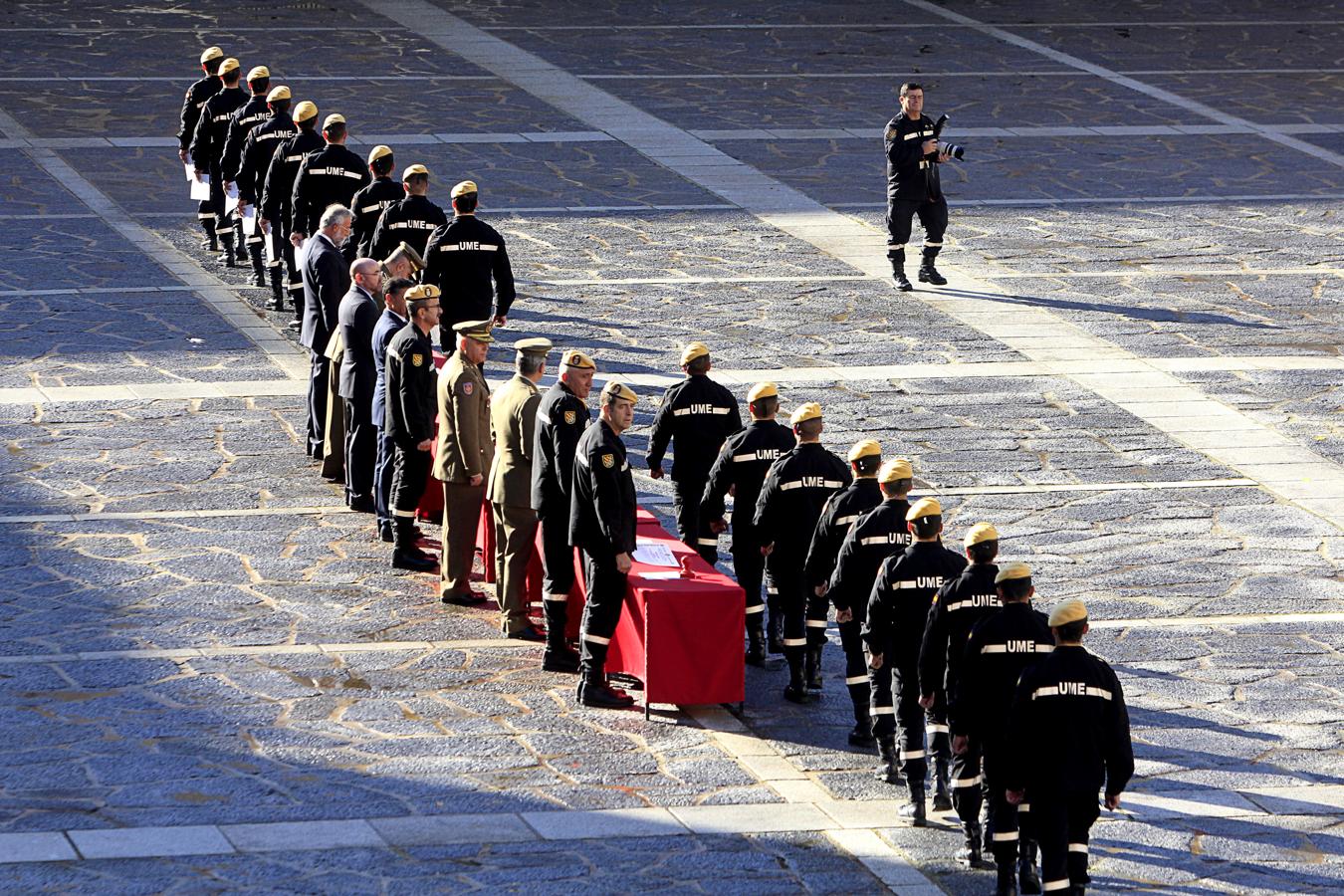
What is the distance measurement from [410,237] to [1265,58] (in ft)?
67.0

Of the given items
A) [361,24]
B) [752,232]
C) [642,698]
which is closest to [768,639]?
[642,698]

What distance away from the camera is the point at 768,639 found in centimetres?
1288

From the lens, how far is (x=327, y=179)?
19.0 meters

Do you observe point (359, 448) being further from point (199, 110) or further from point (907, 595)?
point (199, 110)

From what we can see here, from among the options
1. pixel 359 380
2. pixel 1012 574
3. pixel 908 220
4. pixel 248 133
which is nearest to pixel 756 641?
pixel 1012 574

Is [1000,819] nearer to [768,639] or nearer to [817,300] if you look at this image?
[768,639]

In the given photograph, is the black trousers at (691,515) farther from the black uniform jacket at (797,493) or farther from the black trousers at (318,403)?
the black trousers at (318,403)

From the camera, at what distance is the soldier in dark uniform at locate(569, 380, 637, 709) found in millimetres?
11703

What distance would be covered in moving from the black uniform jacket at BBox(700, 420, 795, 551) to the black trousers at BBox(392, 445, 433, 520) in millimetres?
2134

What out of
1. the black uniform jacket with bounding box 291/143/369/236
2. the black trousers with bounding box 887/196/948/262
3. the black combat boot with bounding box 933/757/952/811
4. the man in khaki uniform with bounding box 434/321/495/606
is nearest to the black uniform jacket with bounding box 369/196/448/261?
the black uniform jacket with bounding box 291/143/369/236

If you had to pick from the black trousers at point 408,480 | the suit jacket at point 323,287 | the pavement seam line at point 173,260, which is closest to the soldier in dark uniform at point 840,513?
the black trousers at point 408,480

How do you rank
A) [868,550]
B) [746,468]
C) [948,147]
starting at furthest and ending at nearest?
[948,147]
[746,468]
[868,550]

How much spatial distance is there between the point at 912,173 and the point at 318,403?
286 inches

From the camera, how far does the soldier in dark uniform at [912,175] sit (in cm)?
2069
